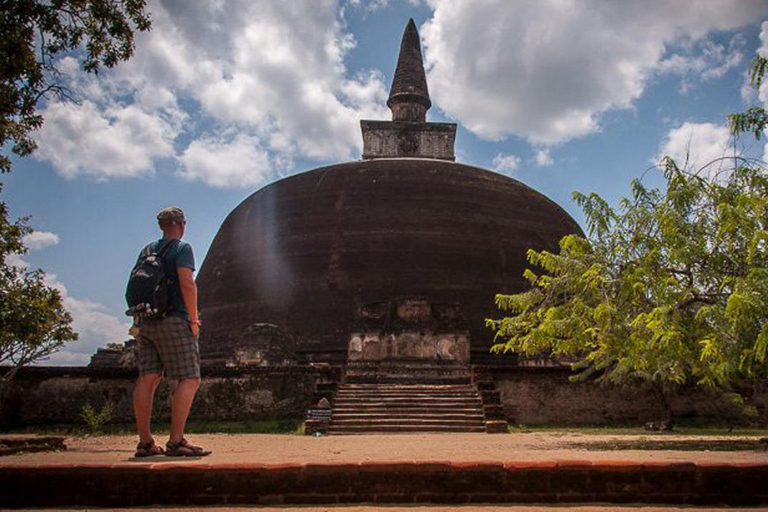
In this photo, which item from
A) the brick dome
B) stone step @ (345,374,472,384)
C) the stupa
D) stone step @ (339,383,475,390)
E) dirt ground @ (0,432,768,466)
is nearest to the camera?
dirt ground @ (0,432,768,466)

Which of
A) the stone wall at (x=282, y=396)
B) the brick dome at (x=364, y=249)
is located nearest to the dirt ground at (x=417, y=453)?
the stone wall at (x=282, y=396)

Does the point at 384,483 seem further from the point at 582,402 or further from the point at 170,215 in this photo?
the point at 582,402

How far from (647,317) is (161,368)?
5027 millimetres

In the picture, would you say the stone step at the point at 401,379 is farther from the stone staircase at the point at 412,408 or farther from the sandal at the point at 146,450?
the sandal at the point at 146,450

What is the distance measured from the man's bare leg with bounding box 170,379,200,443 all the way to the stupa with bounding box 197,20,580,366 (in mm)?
11629

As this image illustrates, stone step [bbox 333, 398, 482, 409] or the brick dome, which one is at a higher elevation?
the brick dome

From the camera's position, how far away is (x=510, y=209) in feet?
70.6

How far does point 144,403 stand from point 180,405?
257 mm

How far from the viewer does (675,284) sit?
7.48m

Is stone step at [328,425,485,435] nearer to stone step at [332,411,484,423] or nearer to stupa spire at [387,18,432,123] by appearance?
stone step at [332,411,484,423]

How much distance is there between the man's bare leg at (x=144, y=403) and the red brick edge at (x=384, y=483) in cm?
78

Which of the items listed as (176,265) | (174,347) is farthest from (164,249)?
(174,347)

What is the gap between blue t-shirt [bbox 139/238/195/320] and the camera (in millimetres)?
4711

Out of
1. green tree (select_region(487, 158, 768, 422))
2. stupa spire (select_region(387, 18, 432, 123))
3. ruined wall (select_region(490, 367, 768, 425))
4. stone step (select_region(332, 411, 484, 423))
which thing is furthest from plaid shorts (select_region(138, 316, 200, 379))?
stupa spire (select_region(387, 18, 432, 123))
